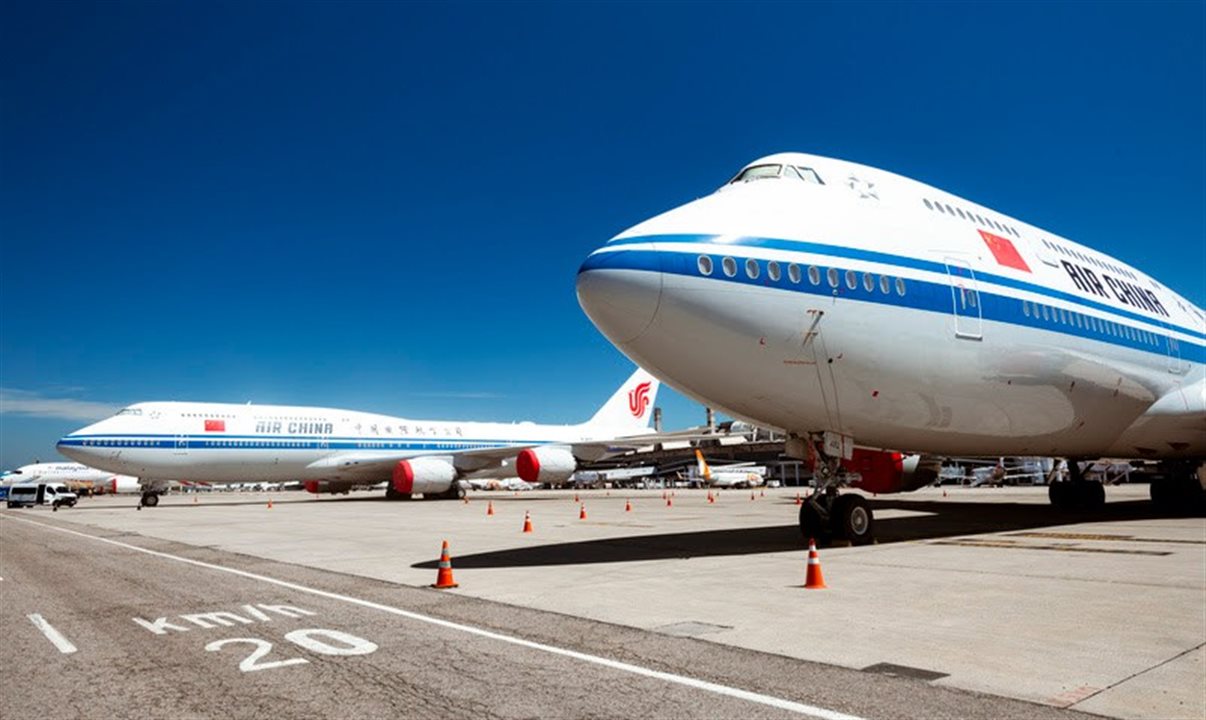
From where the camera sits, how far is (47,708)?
4.72 meters

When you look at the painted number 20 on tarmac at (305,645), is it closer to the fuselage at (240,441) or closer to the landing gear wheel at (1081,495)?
the landing gear wheel at (1081,495)

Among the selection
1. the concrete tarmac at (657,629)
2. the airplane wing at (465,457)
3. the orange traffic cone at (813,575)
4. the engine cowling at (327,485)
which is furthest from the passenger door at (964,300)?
the engine cowling at (327,485)

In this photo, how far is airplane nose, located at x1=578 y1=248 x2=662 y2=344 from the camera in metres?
10.2

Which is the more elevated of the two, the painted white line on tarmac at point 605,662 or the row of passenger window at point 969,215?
the row of passenger window at point 969,215

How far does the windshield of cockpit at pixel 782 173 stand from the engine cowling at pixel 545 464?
24823 millimetres

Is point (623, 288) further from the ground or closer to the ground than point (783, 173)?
closer to the ground

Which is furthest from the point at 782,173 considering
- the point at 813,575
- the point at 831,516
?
the point at 813,575

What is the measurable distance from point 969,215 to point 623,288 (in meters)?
7.66

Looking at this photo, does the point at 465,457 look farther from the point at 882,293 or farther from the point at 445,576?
the point at 882,293

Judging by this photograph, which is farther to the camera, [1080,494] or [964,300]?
[1080,494]

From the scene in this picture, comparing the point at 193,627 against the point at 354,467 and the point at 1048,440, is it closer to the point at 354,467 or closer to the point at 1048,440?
the point at 1048,440

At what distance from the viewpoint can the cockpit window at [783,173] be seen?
12.3 m

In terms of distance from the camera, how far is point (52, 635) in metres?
7.06

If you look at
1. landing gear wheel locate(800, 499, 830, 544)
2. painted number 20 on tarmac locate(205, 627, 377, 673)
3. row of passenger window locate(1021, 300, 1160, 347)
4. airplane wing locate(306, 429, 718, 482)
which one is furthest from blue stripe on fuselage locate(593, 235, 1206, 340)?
airplane wing locate(306, 429, 718, 482)
